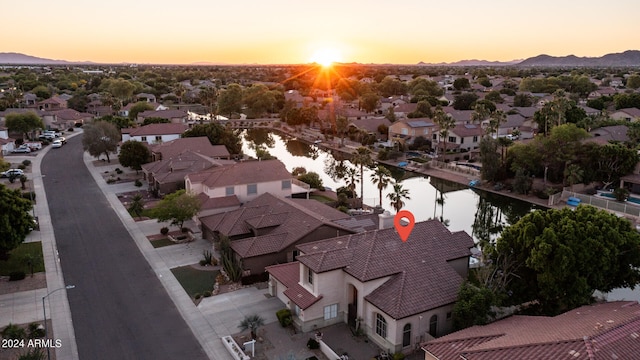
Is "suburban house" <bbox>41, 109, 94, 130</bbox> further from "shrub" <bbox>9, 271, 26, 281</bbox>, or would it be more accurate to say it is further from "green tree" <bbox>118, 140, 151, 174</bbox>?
"shrub" <bbox>9, 271, 26, 281</bbox>

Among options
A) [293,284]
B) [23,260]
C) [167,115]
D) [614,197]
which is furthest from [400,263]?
[167,115]

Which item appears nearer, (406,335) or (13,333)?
(13,333)

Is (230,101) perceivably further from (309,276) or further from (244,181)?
(309,276)

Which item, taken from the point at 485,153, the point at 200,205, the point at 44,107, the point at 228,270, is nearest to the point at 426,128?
the point at 485,153

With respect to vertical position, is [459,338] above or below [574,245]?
below

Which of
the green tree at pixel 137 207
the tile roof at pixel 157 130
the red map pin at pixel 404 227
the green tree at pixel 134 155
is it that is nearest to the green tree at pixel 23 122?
the tile roof at pixel 157 130

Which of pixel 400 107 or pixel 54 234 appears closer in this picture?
pixel 54 234

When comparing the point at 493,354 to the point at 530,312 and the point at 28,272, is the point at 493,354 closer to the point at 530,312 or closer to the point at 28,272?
the point at 530,312
